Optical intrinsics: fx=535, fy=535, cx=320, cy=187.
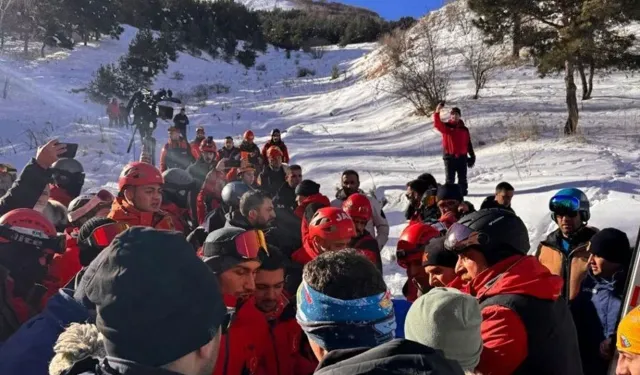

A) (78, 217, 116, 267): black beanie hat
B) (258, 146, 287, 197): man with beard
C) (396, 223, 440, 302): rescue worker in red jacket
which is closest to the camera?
(78, 217, 116, 267): black beanie hat

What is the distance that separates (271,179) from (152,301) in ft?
24.2

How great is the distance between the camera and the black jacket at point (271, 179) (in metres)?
8.55

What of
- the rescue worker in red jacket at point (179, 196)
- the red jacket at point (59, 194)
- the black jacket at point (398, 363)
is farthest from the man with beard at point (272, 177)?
the black jacket at point (398, 363)

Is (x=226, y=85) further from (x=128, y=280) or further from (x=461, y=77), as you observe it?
(x=128, y=280)

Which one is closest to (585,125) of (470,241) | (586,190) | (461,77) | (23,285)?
(586,190)

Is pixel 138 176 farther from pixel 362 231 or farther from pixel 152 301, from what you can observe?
pixel 152 301

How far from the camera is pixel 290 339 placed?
257 cm

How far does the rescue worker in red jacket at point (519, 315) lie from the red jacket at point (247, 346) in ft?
3.10

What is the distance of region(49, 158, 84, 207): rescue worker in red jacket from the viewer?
600cm

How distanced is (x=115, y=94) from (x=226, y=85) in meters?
8.09

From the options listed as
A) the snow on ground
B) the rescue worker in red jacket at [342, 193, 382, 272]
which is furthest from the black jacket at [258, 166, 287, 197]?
the rescue worker in red jacket at [342, 193, 382, 272]

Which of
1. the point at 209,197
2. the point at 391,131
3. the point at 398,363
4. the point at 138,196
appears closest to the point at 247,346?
the point at 398,363

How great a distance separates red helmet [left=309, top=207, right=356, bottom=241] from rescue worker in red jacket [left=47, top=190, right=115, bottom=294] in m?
1.60

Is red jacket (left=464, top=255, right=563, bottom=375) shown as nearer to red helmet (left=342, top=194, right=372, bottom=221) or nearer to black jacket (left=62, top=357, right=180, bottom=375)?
black jacket (left=62, top=357, right=180, bottom=375)
